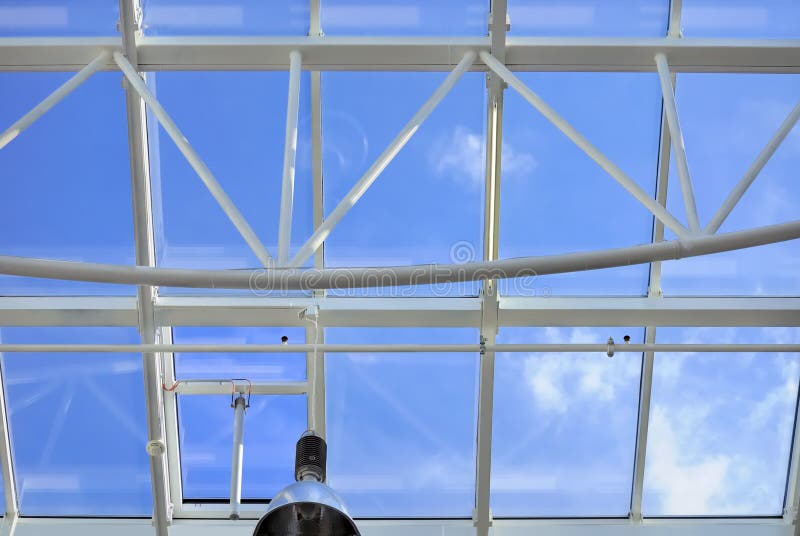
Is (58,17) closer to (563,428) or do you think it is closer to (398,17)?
(398,17)

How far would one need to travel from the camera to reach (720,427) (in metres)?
9.84

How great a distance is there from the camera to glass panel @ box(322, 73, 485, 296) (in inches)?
344

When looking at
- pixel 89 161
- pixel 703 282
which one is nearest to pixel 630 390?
pixel 703 282

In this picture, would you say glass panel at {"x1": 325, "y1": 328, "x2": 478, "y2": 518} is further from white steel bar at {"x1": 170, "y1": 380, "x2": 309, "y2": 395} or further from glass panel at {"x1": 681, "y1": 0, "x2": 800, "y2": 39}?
glass panel at {"x1": 681, "y1": 0, "x2": 800, "y2": 39}

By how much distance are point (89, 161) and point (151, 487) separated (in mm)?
3161

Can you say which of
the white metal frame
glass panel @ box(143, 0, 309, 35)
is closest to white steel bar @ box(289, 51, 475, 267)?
the white metal frame

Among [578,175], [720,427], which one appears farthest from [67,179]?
[720,427]

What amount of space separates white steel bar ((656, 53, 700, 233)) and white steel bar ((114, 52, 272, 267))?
276 cm

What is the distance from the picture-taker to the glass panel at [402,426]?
9.48 m

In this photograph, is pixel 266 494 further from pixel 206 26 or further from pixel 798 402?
pixel 798 402

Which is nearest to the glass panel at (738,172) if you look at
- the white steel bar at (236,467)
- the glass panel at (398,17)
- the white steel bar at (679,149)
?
the white steel bar at (679,149)

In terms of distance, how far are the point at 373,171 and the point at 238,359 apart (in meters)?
2.95

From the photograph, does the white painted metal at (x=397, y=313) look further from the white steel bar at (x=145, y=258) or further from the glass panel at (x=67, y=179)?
the glass panel at (x=67, y=179)

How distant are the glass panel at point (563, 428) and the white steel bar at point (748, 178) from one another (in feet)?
8.38
